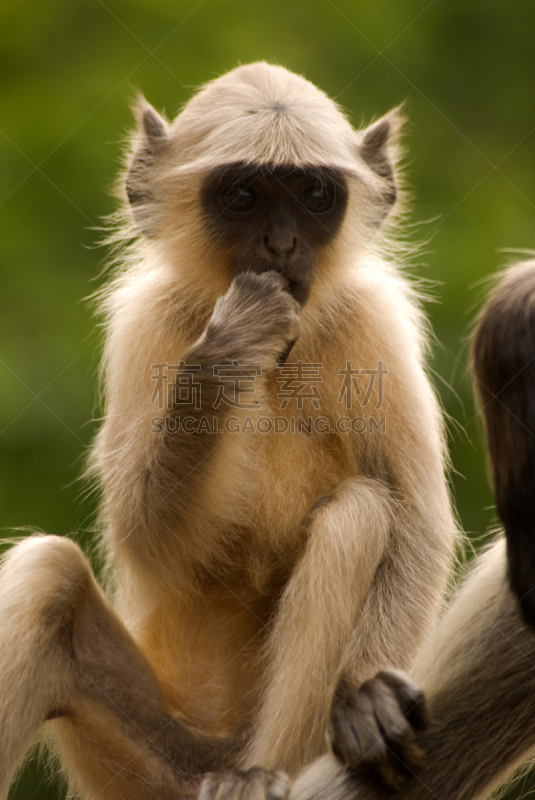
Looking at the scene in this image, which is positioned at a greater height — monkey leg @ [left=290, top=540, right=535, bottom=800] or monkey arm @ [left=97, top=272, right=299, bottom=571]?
monkey arm @ [left=97, top=272, right=299, bottom=571]

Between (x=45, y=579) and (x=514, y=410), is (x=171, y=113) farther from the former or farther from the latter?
(x=514, y=410)

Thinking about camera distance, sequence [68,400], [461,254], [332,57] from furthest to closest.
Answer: [332,57] → [461,254] → [68,400]

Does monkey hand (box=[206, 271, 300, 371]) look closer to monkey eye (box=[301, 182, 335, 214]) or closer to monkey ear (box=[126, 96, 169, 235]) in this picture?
monkey eye (box=[301, 182, 335, 214])

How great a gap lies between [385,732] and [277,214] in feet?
5.70

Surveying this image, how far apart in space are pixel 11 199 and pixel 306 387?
413 cm

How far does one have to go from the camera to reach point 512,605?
2.98 metres

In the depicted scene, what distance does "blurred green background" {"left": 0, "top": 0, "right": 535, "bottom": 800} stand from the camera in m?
6.42

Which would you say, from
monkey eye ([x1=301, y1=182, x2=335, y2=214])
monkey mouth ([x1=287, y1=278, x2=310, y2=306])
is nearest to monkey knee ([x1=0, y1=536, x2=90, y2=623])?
monkey mouth ([x1=287, y1=278, x2=310, y2=306])

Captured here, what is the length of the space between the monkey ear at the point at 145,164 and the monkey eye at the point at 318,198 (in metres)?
0.68

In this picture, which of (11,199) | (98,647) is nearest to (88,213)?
(11,199)

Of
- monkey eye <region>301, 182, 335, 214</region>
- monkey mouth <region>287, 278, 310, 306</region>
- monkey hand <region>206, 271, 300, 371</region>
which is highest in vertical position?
monkey eye <region>301, 182, 335, 214</region>

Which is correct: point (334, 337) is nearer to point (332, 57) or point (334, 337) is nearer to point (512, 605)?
point (512, 605)

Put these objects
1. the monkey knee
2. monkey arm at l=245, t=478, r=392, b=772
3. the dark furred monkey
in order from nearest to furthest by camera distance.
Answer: the dark furred monkey, monkey arm at l=245, t=478, r=392, b=772, the monkey knee

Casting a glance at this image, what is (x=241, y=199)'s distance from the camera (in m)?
3.74
